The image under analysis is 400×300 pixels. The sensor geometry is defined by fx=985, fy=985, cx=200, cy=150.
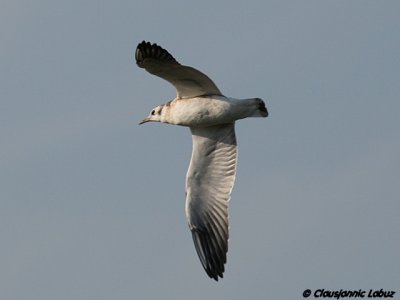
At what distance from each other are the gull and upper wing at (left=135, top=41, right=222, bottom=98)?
0.02 meters

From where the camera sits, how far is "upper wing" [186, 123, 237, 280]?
17.4 meters

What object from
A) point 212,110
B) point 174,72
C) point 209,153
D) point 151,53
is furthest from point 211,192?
point 151,53

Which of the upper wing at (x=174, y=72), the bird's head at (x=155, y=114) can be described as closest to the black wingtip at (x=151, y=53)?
the upper wing at (x=174, y=72)

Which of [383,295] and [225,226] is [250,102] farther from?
[383,295]

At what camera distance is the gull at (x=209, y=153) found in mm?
16438

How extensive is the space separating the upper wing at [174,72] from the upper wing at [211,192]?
38.7 inches

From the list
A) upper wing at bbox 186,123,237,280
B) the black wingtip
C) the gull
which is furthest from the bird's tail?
the black wingtip

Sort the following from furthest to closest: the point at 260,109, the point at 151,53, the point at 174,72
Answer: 1. the point at 260,109
2. the point at 174,72
3. the point at 151,53

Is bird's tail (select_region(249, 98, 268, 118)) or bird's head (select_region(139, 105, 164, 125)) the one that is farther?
bird's head (select_region(139, 105, 164, 125))

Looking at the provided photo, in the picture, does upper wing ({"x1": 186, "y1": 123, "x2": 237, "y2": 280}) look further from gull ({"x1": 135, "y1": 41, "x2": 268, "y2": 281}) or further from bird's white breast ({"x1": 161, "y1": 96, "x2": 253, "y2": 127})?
bird's white breast ({"x1": 161, "y1": 96, "x2": 253, "y2": 127})

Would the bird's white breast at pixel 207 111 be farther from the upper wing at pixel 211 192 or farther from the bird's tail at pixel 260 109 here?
the upper wing at pixel 211 192

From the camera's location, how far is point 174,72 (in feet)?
52.6

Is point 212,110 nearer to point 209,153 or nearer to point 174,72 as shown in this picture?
point 174,72

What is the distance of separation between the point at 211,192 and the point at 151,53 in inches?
129
